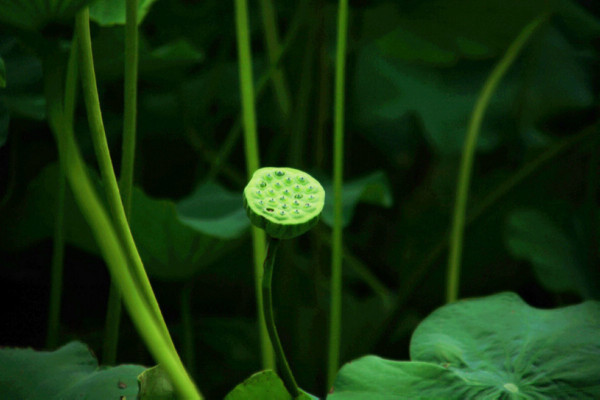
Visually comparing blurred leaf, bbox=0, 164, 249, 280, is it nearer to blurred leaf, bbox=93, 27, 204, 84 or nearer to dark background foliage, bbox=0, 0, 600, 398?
dark background foliage, bbox=0, 0, 600, 398

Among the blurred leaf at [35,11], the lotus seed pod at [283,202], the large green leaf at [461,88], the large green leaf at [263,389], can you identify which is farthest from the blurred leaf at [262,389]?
the large green leaf at [461,88]

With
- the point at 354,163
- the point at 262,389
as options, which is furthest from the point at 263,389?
the point at 354,163

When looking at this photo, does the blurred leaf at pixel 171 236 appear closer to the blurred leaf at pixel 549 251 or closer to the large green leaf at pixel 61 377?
the large green leaf at pixel 61 377

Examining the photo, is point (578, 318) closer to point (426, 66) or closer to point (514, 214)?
point (514, 214)

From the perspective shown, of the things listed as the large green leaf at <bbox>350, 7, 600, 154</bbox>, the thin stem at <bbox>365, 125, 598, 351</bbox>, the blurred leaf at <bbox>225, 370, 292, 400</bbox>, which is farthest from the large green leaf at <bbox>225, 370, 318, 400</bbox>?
the large green leaf at <bbox>350, 7, 600, 154</bbox>

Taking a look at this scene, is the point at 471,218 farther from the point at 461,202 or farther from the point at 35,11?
the point at 35,11

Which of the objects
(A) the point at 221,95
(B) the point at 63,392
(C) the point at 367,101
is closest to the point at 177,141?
(A) the point at 221,95
